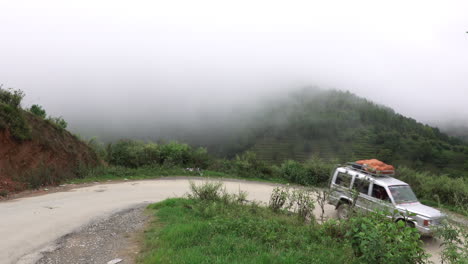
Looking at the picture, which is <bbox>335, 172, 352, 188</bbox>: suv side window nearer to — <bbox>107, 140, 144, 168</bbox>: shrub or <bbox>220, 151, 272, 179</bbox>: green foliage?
<bbox>220, 151, 272, 179</bbox>: green foliage

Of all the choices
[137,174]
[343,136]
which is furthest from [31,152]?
[343,136]

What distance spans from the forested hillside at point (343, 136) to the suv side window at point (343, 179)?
93.5 ft

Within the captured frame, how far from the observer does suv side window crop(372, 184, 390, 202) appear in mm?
9594

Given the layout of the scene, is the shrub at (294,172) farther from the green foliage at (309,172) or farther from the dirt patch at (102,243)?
the dirt patch at (102,243)

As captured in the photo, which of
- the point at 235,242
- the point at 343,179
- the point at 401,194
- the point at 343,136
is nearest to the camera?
the point at 235,242

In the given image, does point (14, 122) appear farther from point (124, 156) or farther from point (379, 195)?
point (379, 195)

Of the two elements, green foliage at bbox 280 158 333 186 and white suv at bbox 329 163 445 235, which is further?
green foliage at bbox 280 158 333 186

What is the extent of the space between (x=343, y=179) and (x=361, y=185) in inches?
33.2

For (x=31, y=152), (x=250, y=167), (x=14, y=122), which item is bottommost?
(x=250, y=167)

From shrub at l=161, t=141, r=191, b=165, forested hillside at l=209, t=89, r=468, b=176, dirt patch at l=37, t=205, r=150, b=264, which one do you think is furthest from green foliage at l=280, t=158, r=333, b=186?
forested hillside at l=209, t=89, r=468, b=176

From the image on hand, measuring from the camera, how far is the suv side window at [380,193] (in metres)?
9.59

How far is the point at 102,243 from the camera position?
624 cm

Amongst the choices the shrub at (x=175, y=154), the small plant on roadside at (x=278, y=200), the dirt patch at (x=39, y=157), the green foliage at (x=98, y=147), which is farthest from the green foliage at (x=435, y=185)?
the green foliage at (x=98, y=147)

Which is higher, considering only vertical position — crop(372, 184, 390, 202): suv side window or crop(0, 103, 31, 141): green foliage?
crop(0, 103, 31, 141): green foliage
